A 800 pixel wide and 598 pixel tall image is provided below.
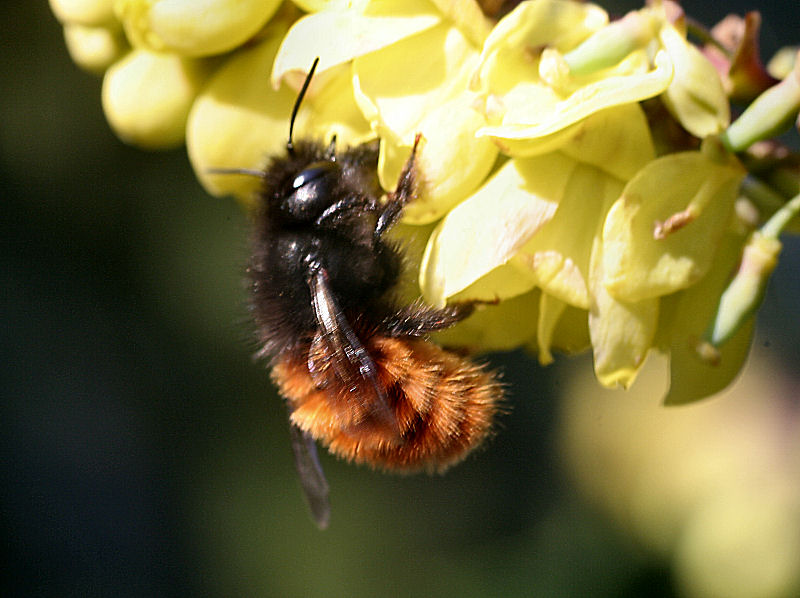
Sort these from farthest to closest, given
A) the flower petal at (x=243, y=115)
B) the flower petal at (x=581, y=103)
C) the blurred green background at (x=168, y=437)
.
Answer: the blurred green background at (x=168, y=437) < the flower petal at (x=243, y=115) < the flower petal at (x=581, y=103)

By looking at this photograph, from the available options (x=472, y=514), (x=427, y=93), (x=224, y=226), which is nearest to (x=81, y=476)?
(x=224, y=226)

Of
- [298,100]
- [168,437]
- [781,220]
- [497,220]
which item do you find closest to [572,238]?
[497,220]

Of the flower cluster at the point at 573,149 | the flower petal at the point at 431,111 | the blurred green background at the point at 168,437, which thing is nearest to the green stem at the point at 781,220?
the flower cluster at the point at 573,149

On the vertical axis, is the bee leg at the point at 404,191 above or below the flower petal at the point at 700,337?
above

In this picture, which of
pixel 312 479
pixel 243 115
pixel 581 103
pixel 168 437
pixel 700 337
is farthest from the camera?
pixel 168 437

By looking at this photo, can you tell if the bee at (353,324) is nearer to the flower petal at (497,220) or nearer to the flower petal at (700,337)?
the flower petal at (497,220)

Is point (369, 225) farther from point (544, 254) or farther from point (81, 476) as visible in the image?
point (81, 476)

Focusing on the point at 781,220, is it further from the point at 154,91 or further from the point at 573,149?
the point at 154,91
